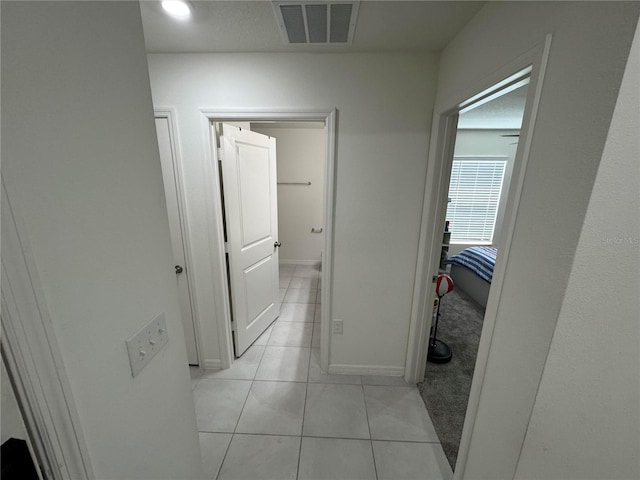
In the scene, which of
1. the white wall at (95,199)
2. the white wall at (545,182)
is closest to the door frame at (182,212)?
the white wall at (95,199)

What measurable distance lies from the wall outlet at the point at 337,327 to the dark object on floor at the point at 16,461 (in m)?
1.70

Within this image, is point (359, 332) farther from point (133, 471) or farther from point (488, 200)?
point (488, 200)

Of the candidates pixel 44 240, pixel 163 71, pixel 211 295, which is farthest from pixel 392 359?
pixel 163 71

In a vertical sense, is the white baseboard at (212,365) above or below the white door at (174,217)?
below

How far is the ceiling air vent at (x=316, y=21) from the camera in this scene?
3.83 ft

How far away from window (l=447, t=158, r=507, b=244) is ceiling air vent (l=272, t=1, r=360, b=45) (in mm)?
3557

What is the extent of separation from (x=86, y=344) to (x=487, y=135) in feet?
17.3

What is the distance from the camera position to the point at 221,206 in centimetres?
189

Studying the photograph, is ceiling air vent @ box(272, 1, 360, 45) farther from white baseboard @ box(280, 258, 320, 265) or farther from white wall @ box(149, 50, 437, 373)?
white baseboard @ box(280, 258, 320, 265)

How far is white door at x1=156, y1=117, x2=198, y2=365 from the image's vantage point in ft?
5.53

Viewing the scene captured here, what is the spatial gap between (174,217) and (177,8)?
3.88 feet

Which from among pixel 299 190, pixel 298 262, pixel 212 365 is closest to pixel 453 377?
pixel 212 365

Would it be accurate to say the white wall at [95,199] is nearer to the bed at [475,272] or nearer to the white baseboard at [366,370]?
the white baseboard at [366,370]

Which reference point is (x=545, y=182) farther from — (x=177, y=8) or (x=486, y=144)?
(x=486, y=144)
